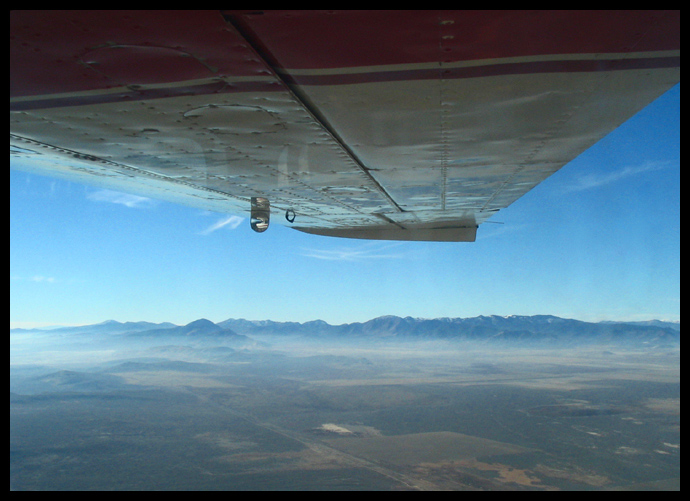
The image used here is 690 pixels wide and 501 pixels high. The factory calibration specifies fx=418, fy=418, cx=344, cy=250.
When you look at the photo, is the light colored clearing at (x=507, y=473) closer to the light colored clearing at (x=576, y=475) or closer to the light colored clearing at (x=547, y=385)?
the light colored clearing at (x=576, y=475)

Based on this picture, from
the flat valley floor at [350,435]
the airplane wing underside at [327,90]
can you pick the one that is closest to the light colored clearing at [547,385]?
the flat valley floor at [350,435]

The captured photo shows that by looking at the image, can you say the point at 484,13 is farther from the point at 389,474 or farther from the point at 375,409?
the point at 375,409

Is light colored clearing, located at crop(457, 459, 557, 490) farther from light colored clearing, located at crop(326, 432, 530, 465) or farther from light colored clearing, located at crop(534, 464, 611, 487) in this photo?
light colored clearing, located at crop(534, 464, 611, 487)

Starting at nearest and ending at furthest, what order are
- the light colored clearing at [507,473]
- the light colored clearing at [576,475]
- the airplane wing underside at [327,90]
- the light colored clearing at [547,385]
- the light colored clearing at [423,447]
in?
1. the airplane wing underside at [327,90]
2. the light colored clearing at [507,473]
3. the light colored clearing at [576,475]
4. the light colored clearing at [423,447]
5. the light colored clearing at [547,385]

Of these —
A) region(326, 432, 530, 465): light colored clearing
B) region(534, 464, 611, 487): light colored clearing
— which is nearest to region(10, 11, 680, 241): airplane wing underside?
region(534, 464, 611, 487): light colored clearing
